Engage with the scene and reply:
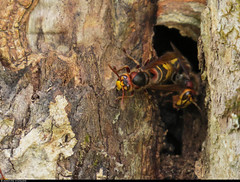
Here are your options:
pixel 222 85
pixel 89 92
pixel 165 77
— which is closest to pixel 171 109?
pixel 165 77

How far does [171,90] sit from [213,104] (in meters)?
0.75

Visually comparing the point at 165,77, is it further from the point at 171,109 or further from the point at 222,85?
the point at 222,85

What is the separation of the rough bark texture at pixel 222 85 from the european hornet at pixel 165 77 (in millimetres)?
572

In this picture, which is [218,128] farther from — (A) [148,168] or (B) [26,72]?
(B) [26,72]

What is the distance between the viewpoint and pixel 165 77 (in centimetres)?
314

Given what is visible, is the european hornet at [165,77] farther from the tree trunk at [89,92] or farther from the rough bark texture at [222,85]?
the rough bark texture at [222,85]

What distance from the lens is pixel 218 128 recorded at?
7.10 feet

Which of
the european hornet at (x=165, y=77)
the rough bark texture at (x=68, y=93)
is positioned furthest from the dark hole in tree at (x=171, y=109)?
the rough bark texture at (x=68, y=93)

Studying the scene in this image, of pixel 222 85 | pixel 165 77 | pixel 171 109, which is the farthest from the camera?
pixel 171 109

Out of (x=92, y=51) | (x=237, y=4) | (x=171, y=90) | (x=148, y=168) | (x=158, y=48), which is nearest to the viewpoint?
(x=237, y=4)

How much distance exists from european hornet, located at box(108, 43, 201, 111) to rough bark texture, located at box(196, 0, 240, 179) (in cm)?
57

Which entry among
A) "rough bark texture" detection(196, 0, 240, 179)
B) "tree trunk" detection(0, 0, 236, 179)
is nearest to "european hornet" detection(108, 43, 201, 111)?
"tree trunk" detection(0, 0, 236, 179)

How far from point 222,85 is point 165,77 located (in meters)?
1.07

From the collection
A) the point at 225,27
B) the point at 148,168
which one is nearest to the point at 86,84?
the point at 148,168
